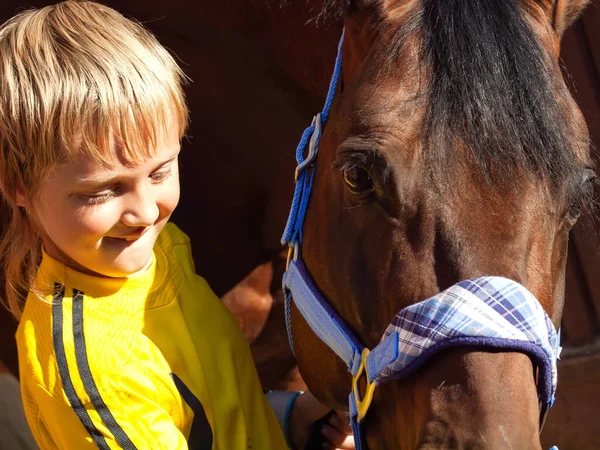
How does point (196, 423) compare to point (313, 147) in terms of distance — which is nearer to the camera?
point (196, 423)

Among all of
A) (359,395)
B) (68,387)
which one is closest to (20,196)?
(68,387)

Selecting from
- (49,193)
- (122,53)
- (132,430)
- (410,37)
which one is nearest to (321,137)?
(410,37)

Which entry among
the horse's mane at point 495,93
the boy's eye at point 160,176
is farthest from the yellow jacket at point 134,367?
the horse's mane at point 495,93

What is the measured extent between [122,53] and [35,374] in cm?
62

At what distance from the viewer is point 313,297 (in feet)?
5.28

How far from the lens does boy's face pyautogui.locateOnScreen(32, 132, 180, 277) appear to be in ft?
4.54

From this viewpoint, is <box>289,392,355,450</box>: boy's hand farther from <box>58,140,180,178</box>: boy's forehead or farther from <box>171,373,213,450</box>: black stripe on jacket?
<box>58,140,180,178</box>: boy's forehead

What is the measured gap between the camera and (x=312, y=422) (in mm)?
1990

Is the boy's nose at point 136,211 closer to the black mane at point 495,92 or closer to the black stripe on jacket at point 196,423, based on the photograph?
the black stripe on jacket at point 196,423

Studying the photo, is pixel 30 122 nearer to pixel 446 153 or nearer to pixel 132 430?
pixel 132 430

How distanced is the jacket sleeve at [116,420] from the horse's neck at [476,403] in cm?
48

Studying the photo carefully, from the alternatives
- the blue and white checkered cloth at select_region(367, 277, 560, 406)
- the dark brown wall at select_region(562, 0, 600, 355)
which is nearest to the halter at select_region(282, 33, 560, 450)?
the blue and white checkered cloth at select_region(367, 277, 560, 406)

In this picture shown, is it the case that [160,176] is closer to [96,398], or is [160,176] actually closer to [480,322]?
[96,398]

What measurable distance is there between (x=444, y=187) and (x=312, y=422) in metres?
0.92
